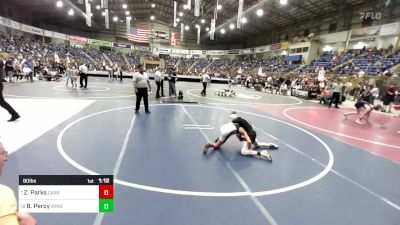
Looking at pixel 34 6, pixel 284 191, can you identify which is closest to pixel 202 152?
pixel 284 191

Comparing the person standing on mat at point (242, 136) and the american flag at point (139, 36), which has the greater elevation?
the american flag at point (139, 36)

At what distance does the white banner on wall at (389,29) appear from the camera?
22812mm

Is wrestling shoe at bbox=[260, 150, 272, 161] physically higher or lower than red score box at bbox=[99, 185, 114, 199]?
lower

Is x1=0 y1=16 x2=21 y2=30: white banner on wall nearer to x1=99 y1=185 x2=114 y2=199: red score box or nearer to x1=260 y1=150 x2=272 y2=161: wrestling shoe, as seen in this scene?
x1=260 y1=150 x2=272 y2=161: wrestling shoe

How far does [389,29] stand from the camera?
23.5 m

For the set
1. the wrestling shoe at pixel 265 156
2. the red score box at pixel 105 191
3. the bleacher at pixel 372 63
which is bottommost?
the wrestling shoe at pixel 265 156

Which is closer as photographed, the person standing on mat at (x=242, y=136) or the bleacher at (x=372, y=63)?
the person standing on mat at (x=242, y=136)

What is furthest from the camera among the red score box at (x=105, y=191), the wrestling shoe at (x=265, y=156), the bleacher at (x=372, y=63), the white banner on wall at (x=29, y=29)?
the white banner on wall at (x=29, y=29)

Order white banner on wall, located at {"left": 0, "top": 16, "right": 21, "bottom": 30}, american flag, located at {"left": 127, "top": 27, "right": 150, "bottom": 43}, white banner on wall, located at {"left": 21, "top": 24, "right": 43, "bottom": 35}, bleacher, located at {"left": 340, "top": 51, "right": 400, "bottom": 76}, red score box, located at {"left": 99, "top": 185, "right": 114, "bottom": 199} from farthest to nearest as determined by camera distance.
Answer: american flag, located at {"left": 127, "top": 27, "right": 150, "bottom": 43} < white banner on wall, located at {"left": 21, "top": 24, "right": 43, "bottom": 35} < white banner on wall, located at {"left": 0, "top": 16, "right": 21, "bottom": 30} < bleacher, located at {"left": 340, "top": 51, "right": 400, "bottom": 76} < red score box, located at {"left": 99, "top": 185, "right": 114, "bottom": 199}

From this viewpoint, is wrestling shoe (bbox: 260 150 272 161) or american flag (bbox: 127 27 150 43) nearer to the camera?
wrestling shoe (bbox: 260 150 272 161)

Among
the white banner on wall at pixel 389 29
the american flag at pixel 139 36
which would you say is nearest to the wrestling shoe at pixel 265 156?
the white banner on wall at pixel 389 29

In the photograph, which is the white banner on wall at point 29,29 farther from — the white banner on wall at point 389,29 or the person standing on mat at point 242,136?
the white banner on wall at point 389,29

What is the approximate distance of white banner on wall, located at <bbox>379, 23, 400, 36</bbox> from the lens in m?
22.8

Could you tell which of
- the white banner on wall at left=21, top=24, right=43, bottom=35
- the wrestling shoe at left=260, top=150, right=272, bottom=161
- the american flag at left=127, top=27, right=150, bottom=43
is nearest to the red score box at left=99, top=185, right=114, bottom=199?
the wrestling shoe at left=260, top=150, right=272, bottom=161
